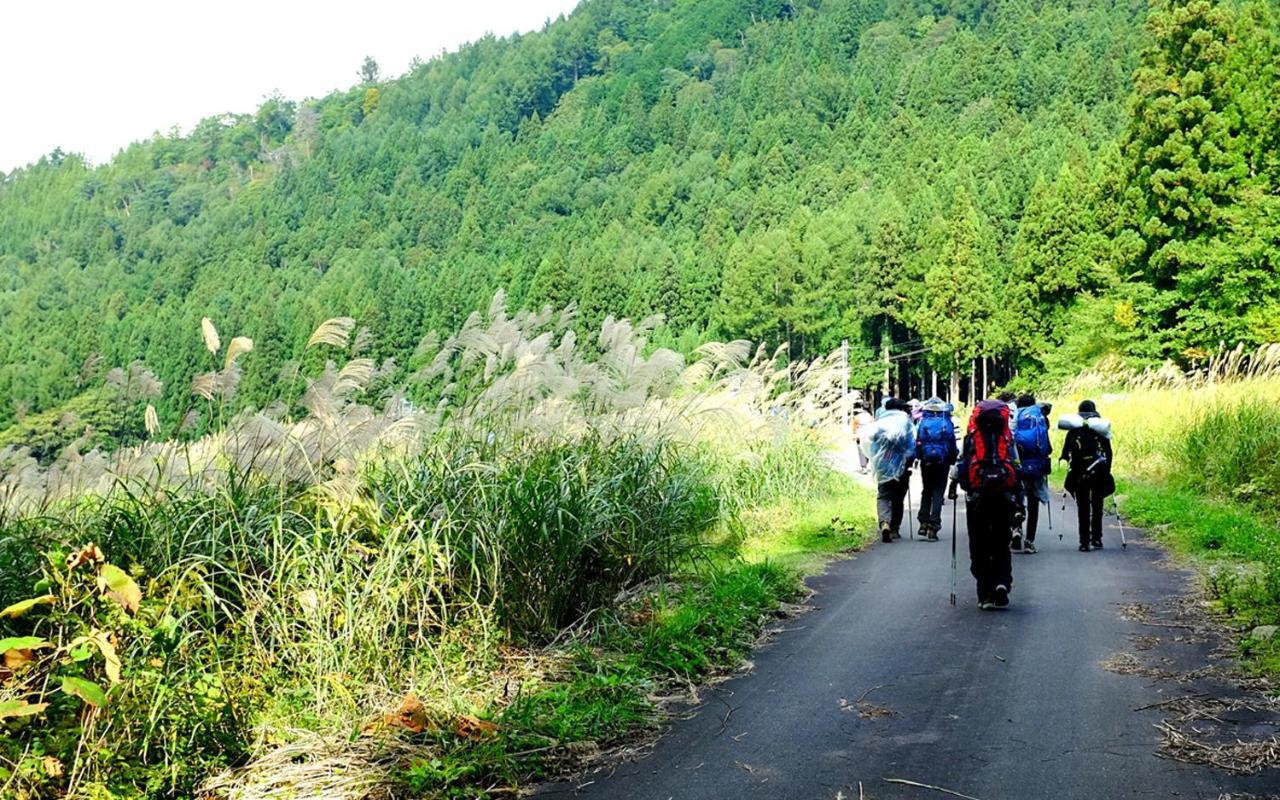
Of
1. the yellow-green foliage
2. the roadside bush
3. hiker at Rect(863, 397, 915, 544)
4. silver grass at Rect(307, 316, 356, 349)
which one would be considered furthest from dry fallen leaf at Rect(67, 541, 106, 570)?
the yellow-green foliage

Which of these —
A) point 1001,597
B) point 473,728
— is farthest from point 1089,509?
point 473,728

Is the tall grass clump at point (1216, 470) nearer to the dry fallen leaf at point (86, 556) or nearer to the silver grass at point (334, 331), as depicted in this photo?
the silver grass at point (334, 331)

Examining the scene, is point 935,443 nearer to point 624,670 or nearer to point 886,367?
point 624,670

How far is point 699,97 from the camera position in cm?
17250

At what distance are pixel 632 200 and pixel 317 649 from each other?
133178mm

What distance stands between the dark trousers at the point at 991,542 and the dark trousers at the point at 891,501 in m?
4.46

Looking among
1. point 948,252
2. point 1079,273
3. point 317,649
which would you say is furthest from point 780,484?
point 948,252

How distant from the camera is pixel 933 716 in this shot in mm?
5938

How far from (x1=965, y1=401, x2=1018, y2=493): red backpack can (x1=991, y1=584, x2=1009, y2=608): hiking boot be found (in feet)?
2.59

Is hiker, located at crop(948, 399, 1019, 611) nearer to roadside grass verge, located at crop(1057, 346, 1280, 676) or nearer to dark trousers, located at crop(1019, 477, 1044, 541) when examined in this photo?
roadside grass verge, located at crop(1057, 346, 1280, 676)

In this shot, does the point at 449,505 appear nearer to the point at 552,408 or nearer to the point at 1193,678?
the point at 552,408

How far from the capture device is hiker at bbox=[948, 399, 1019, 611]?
29.6 feet

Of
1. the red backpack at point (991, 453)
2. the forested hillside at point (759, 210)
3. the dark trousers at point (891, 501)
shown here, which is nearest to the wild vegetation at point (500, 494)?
the forested hillside at point (759, 210)

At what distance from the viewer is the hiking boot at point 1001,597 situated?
8938 mm
